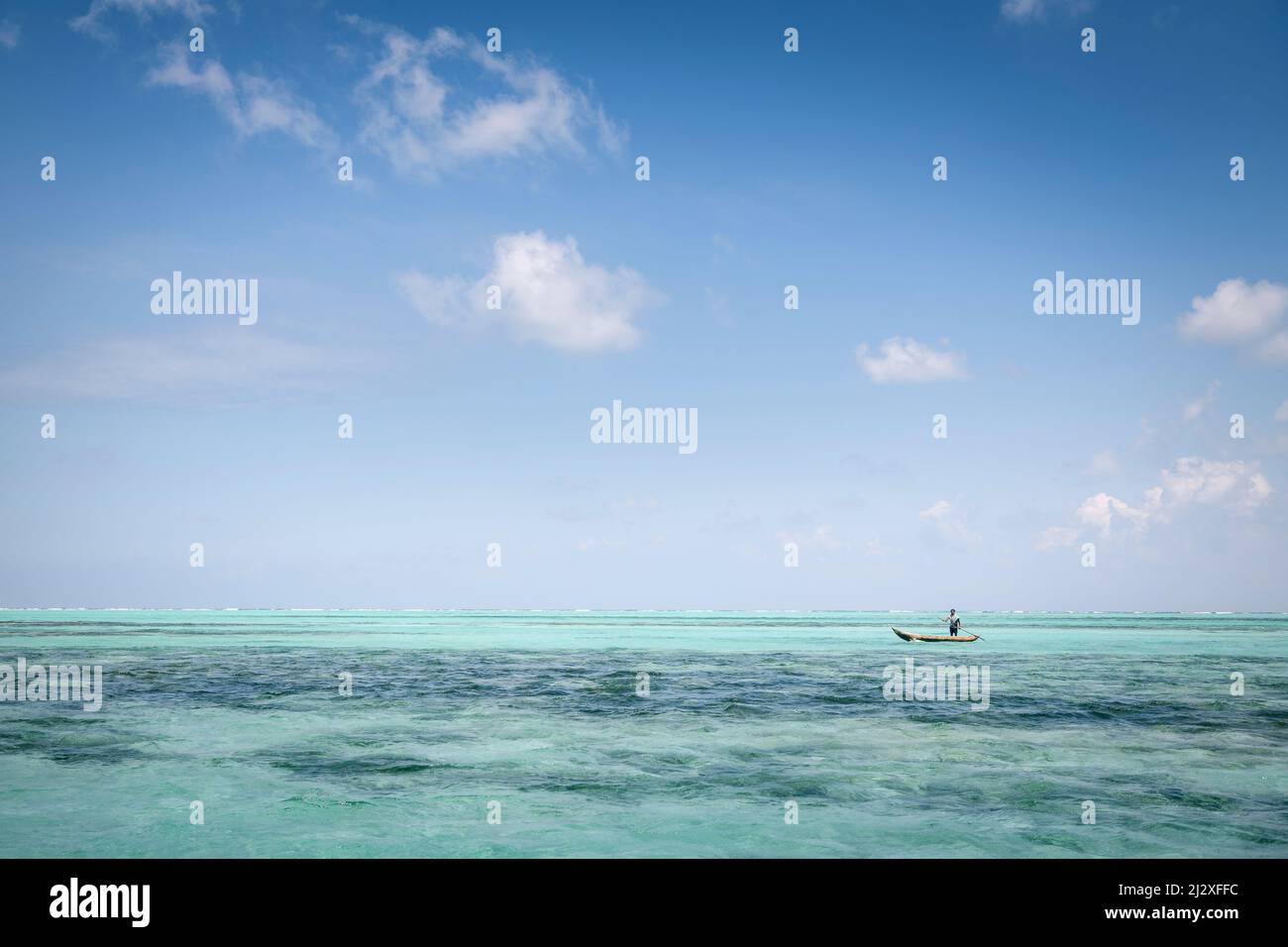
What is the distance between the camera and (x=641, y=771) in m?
20.3

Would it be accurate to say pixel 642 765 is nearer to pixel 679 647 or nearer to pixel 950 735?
pixel 950 735

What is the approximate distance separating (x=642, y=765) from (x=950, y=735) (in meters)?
10.3

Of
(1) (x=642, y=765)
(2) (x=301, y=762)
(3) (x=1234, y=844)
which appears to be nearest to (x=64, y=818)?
(2) (x=301, y=762)

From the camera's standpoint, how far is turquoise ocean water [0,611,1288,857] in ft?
48.9

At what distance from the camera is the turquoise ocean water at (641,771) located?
14.9m

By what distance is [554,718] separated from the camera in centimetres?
2855

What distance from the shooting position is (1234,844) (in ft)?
47.8
